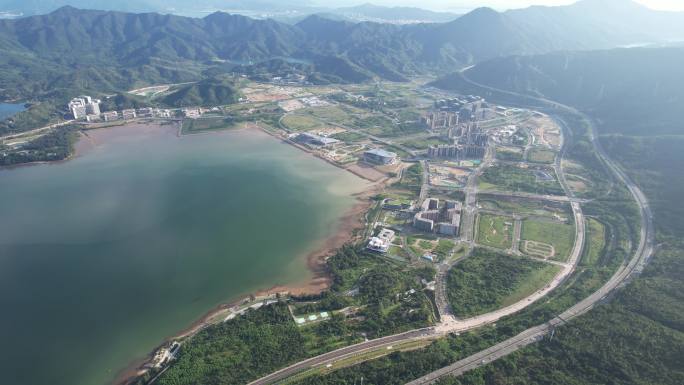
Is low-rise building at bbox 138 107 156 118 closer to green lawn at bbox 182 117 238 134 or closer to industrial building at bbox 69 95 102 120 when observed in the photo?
industrial building at bbox 69 95 102 120

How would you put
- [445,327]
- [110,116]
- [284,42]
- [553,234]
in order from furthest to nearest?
1. [284,42]
2. [110,116]
3. [553,234]
4. [445,327]

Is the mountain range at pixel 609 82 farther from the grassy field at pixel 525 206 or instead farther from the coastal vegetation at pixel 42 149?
the coastal vegetation at pixel 42 149

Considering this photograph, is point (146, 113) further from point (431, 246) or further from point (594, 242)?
point (594, 242)

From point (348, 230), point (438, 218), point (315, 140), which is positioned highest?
point (315, 140)

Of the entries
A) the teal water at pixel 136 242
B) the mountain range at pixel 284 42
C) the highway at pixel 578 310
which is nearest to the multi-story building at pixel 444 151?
the teal water at pixel 136 242

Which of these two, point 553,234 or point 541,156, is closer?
point 553,234

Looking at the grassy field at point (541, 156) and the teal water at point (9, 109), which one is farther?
the teal water at point (9, 109)

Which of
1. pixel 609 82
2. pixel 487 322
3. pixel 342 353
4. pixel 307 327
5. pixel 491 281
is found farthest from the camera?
pixel 609 82

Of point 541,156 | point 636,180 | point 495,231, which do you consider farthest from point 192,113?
point 636,180
